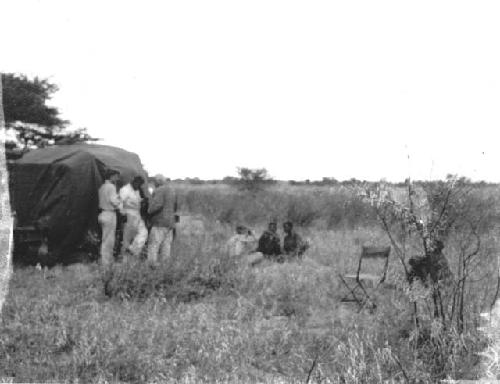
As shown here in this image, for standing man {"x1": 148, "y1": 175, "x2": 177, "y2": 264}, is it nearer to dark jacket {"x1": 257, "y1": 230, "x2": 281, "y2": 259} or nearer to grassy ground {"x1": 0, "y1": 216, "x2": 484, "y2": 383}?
grassy ground {"x1": 0, "y1": 216, "x2": 484, "y2": 383}

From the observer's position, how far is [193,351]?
523cm

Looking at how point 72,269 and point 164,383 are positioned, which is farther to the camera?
point 72,269

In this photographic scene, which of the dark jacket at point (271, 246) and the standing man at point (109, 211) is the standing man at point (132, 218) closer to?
the standing man at point (109, 211)

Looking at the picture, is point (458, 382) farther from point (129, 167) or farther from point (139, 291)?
point (129, 167)

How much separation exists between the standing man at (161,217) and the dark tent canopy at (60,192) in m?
1.83

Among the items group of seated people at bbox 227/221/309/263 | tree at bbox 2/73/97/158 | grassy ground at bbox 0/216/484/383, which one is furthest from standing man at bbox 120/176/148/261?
tree at bbox 2/73/97/158

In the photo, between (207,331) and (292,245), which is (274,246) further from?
(207,331)

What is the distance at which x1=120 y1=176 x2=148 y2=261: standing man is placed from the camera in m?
9.99

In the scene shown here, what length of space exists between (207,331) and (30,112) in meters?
19.0

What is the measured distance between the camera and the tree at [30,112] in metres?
22.2

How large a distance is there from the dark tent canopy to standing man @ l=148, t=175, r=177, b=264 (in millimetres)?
1830

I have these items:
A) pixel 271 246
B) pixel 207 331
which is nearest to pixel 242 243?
pixel 271 246

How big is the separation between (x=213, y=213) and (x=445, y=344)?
1479cm

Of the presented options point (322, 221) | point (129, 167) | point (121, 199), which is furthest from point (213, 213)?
point (121, 199)
